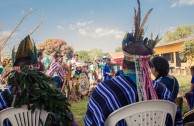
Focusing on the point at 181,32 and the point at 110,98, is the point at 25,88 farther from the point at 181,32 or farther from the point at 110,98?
the point at 181,32

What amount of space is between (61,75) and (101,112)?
21.5 feet

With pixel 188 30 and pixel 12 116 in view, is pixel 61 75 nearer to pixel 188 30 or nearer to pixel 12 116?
pixel 12 116

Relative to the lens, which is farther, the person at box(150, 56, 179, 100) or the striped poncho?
the striped poncho

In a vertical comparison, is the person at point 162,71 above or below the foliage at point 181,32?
below

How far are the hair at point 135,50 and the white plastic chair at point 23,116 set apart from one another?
0.79 meters

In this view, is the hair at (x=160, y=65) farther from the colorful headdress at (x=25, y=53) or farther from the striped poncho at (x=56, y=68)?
the striped poncho at (x=56, y=68)

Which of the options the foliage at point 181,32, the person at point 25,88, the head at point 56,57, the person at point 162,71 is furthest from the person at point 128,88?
the foliage at point 181,32

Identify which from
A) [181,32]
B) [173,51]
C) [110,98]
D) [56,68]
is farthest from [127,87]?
[181,32]

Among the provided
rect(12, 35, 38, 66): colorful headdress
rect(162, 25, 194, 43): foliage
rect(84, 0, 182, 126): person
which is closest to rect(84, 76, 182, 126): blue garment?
rect(84, 0, 182, 126): person

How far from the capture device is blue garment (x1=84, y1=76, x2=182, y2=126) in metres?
2.17

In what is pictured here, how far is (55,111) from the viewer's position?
230 cm

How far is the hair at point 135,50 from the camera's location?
7.37 ft

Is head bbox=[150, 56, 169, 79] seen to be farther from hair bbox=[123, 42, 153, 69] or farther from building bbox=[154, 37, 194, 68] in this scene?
building bbox=[154, 37, 194, 68]

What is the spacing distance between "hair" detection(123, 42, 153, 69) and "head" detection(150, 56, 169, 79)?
1.35 metres
